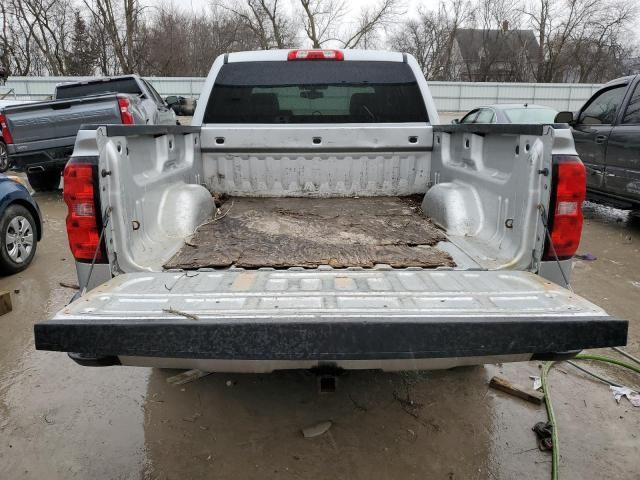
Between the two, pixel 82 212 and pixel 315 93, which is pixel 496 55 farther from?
pixel 82 212

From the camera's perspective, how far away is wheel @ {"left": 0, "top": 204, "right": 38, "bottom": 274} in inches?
196

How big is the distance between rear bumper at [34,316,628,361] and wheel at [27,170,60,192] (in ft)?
29.5

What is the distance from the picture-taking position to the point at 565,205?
231 cm

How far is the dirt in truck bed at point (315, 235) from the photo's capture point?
8.80ft

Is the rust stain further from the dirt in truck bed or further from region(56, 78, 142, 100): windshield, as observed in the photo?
region(56, 78, 142, 100): windshield

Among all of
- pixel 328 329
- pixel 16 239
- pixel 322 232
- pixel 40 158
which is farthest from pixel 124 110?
pixel 328 329

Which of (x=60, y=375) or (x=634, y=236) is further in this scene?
(x=634, y=236)

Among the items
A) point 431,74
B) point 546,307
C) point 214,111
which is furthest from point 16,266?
point 431,74

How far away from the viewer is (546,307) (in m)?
1.94

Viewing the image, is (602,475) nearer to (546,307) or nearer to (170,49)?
(546,307)

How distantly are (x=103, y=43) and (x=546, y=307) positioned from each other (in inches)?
1486

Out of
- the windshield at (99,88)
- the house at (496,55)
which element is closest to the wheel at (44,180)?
the windshield at (99,88)

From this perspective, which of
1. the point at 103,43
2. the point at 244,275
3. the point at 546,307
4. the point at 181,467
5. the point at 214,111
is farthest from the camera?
the point at 103,43

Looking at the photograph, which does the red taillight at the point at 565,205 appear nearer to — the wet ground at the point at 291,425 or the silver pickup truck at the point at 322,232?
the silver pickup truck at the point at 322,232
